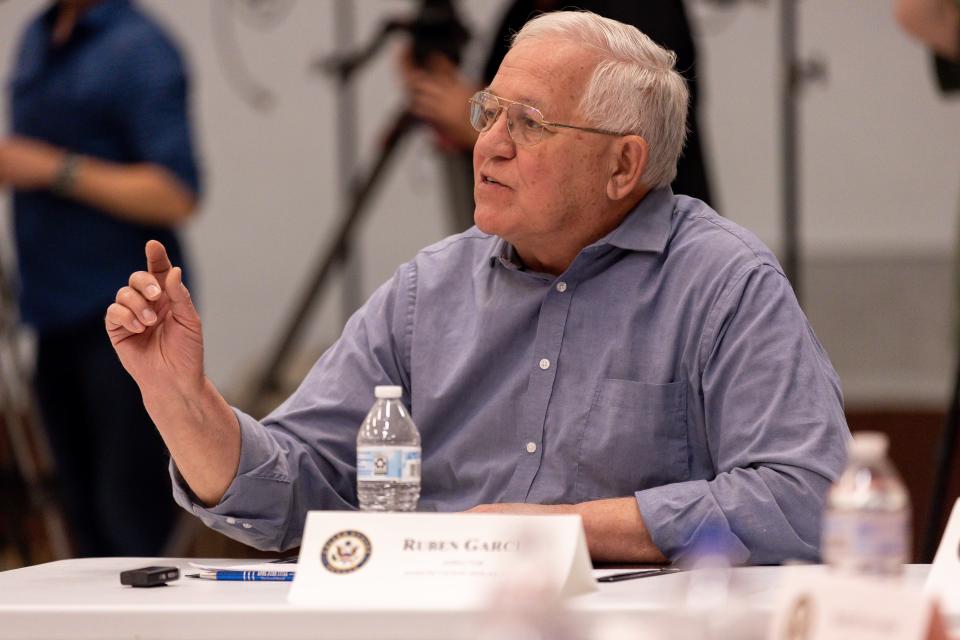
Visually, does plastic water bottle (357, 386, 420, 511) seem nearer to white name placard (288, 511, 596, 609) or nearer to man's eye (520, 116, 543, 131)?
white name placard (288, 511, 596, 609)

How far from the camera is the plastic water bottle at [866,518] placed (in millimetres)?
882

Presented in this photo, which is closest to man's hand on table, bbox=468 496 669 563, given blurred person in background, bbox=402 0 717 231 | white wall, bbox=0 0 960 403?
blurred person in background, bbox=402 0 717 231

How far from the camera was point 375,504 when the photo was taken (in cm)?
158

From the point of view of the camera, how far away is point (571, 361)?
168cm

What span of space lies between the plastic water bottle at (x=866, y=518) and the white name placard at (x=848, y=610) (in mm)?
38

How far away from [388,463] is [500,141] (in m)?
0.47

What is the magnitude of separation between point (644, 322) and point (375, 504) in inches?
15.7

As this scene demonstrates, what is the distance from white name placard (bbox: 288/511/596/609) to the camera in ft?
3.78

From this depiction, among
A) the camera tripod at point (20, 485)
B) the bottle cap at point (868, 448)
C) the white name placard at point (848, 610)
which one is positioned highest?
the bottle cap at point (868, 448)

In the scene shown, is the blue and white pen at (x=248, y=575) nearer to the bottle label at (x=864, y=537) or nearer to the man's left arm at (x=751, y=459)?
the man's left arm at (x=751, y=459)

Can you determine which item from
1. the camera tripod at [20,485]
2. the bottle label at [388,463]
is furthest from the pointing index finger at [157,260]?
the camera tripod at [20,485]

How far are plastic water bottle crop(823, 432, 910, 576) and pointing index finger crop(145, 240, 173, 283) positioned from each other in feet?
2.75

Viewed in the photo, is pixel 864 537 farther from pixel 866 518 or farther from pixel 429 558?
pixel 429 558

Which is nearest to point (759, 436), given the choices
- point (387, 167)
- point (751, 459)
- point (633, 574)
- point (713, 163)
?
point (751, 459)
